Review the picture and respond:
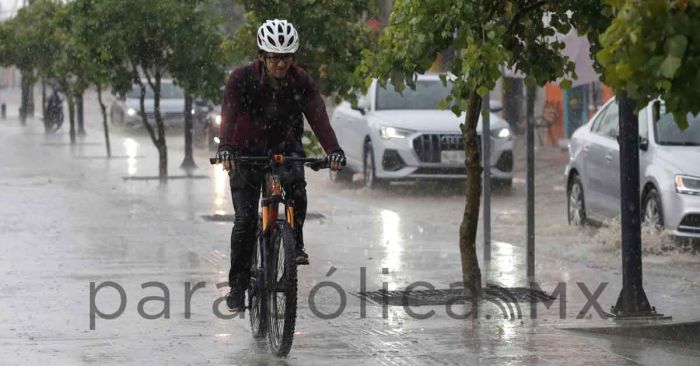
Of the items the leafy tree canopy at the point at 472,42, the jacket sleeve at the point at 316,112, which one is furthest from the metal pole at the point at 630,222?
the jacket sleeve at the point at 316,112

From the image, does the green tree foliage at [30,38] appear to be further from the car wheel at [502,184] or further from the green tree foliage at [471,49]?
Result: the green tree foliage at [471,49]

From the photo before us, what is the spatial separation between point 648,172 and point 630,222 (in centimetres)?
453

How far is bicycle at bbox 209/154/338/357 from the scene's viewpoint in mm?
8117

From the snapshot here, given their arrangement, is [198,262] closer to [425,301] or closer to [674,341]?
[425,301]

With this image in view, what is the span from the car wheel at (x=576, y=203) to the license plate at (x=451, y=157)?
4603 mm

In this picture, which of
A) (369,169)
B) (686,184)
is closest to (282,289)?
(686,184)

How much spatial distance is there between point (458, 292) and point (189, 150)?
51.6 ft

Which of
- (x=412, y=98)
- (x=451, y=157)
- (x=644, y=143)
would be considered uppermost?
(x=412, y=98)

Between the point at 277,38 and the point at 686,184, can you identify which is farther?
the point at 686,184

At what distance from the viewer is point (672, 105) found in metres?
6.55

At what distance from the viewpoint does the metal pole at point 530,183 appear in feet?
37.6

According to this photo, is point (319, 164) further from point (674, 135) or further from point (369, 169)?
point (369, 169)

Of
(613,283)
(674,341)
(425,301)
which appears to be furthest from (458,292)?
(674,341)

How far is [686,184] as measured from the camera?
1350cm
